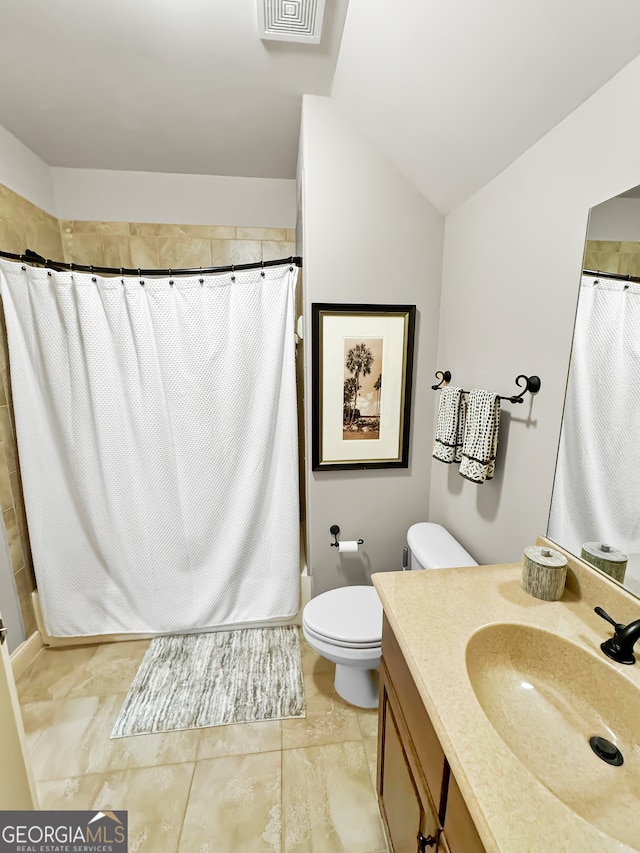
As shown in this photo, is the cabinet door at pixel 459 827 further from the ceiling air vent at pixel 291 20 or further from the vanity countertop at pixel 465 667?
the ceiling air vent at pixel 291 20

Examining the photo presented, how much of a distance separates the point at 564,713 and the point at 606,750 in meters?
0.09

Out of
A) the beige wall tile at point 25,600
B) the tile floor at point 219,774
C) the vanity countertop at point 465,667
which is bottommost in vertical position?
the tile floor at point 219,774

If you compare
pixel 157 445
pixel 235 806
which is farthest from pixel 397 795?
pixel 157 445

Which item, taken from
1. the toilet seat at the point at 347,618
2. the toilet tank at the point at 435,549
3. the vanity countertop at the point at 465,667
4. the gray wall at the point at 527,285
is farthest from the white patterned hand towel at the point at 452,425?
the toilet seat at the point at 347,618

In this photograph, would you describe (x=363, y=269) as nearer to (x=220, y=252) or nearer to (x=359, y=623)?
(x=220, y=252)

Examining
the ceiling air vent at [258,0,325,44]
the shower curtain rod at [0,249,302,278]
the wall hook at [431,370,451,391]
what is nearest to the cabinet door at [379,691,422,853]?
the wall hook at [431,370,451,391]

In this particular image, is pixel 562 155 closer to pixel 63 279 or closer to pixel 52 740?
pixel 63 279

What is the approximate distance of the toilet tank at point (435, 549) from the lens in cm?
144

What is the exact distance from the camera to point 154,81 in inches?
53.8

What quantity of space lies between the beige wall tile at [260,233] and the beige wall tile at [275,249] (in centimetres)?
3

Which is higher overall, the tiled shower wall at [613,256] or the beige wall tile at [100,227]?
the beige wall tile at [100,227]

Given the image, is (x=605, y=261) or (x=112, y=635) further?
(x=112, y=635)

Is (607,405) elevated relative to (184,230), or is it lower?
lower

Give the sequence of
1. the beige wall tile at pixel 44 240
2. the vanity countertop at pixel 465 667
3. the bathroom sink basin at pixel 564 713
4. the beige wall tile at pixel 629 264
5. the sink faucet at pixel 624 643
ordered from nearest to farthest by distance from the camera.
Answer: the vanity countertop at pixel 465 667
the bathroom sink basin at pixel 564 713
the sink faucet at pixel 624 643
the beige wall tile at pixel 629 264
the beige wall tile at pixel 44 240
